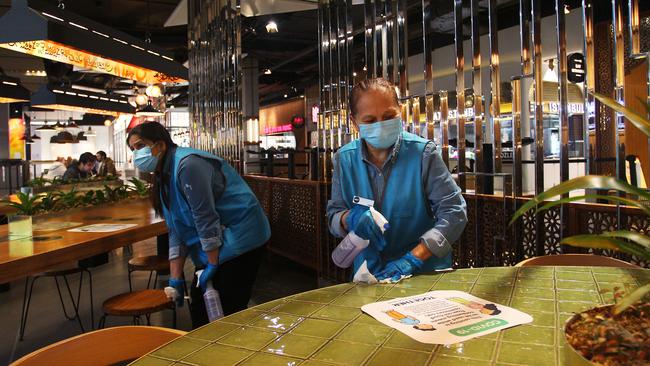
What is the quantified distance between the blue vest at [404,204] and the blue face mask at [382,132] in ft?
0.18

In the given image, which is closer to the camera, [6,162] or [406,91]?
[406,91]

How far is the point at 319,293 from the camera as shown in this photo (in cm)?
143

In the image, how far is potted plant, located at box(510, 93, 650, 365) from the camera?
67 centimetres

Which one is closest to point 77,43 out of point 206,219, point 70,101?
point 206,219

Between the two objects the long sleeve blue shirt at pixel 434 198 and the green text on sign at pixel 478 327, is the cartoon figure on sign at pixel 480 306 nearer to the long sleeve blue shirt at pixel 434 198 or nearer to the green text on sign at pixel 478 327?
the green text on sign at pixel 478 327

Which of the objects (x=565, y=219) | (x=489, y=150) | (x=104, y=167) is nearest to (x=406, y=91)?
(x=489, y=150)

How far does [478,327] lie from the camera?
3.59ft

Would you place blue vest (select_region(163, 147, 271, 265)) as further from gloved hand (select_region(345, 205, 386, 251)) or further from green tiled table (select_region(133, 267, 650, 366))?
green tiled table (select_region(133, 267, 650, 366))

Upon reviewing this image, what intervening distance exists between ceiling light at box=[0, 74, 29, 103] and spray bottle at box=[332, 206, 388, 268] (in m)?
9.02

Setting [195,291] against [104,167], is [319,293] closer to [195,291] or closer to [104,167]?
[195,291]

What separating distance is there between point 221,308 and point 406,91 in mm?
2393

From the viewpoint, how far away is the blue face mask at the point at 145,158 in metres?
2.80

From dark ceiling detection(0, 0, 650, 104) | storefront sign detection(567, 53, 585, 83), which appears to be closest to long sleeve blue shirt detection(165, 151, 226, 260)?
storefront sign detection(567, 53, 585, 83)

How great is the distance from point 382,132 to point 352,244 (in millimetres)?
472
